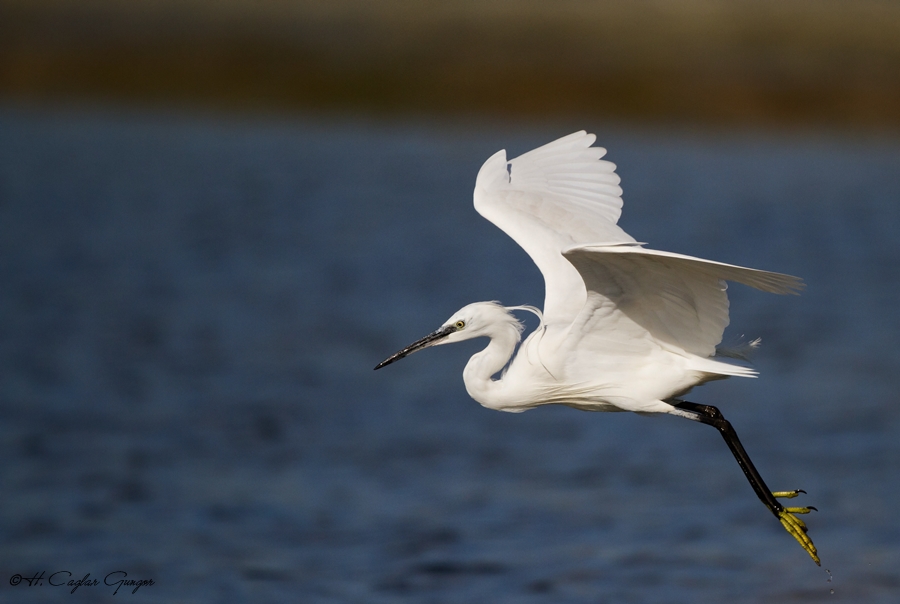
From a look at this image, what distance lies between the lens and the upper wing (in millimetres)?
6660

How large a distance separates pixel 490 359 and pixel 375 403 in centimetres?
609

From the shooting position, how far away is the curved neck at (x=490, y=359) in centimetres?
621

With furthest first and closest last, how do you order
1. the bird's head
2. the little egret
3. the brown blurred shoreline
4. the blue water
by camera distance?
the brown blurred shoreline → the blue water → the bird's head → the little egret

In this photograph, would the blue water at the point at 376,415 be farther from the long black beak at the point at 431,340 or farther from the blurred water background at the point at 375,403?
the long black beak at the point at 431,340

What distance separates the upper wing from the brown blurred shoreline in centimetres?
1831

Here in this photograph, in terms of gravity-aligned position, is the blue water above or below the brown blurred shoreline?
below

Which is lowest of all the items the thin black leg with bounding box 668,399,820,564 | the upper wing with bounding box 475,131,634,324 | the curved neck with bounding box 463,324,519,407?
the thin black leg with bounding box 668,399,820,564

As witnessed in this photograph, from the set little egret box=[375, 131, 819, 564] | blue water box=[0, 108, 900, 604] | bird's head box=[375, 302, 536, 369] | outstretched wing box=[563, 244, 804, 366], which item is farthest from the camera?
blue water box=[0, 108, 900, 604]

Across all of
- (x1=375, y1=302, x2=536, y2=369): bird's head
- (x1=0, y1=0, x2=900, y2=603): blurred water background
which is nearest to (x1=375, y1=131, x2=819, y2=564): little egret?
(x1=375, y1=302, x2=536, y2=369): bird's head

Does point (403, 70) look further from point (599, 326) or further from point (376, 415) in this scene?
point (599, 326)

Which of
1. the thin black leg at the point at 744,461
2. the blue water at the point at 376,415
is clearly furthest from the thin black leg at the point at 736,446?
the blue water at the point at 376,415

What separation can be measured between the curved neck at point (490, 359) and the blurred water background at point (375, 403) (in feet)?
8.63

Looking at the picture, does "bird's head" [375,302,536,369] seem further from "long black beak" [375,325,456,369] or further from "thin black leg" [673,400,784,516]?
"thin black leg" [673,400,784,516]

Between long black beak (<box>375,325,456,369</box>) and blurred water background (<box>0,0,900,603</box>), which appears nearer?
long black beak (<box>375,325,456,369</box>)
